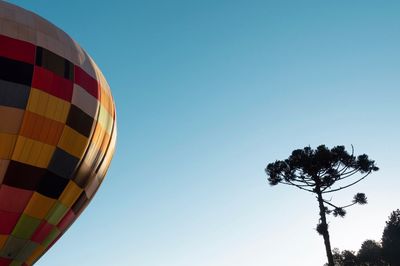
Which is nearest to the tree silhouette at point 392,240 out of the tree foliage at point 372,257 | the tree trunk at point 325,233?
the tree foliage at point 372,257

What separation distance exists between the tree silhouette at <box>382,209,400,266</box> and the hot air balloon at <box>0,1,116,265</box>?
5593 centimetres

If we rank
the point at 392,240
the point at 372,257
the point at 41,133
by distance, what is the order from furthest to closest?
the point at 372,257 → the point at 392,240 → the point at 41,133

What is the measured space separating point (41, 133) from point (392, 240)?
61065mm

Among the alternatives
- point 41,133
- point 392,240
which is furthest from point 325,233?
point 392,240

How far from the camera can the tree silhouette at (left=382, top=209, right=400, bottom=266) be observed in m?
59.2

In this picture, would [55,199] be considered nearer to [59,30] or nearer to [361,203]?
[59,30]

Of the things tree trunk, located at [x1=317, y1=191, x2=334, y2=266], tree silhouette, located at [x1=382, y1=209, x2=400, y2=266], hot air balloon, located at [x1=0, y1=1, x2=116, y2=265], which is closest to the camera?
hot air balloon, located at [x1=0, y1=1, x2=116, y2=265]

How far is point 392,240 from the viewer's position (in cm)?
6147

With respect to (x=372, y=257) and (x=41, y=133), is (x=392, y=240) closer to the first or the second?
(x=372, y=257)

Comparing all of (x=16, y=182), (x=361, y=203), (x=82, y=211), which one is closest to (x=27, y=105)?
(x=16, y=182)

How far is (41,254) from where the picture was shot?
591 inches

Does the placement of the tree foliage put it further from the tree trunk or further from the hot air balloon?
the hot air balloon

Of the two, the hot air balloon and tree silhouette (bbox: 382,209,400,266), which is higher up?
tree silhouette (bbox: 382,209,400,266)

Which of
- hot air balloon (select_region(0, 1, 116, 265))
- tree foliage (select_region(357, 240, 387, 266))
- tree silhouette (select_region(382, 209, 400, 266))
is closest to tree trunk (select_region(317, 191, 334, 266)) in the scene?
hot air balloon (select_region(0, 1, 116, 265))
